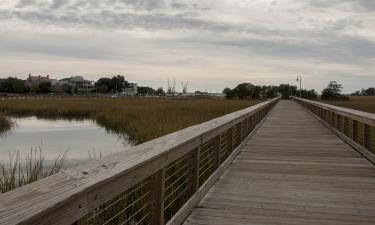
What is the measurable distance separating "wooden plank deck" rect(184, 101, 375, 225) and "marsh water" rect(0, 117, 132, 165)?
20.9 ft

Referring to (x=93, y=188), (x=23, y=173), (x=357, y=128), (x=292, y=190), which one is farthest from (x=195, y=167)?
(x=357, y=128)

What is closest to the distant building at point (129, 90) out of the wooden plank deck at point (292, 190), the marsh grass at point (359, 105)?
the marsh grass at point (359, 105)

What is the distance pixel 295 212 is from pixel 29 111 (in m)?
33.0

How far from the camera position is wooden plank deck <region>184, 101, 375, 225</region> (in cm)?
417

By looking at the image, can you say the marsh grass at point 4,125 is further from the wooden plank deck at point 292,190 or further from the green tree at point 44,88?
the green tree at point 44,88

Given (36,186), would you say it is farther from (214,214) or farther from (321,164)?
(321,164)

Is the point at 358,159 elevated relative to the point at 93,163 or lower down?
lower down

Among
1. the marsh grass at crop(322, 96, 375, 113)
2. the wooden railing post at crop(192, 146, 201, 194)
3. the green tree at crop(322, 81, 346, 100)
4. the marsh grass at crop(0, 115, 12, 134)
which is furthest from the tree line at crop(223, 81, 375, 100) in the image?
the wooden railing post at crop(192, 146, 201, 194)

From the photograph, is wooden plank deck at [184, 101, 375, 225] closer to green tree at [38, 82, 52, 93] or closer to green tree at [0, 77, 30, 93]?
green tree at [38, 82, 52, 93]

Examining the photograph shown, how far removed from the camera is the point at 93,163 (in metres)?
2.23

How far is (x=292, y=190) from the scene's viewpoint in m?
5.35

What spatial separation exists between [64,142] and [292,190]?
Answer: 1330cm

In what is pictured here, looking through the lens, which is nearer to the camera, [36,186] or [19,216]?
[19,216]

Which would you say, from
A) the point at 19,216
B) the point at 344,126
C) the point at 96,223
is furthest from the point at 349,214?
the point at 344,126
